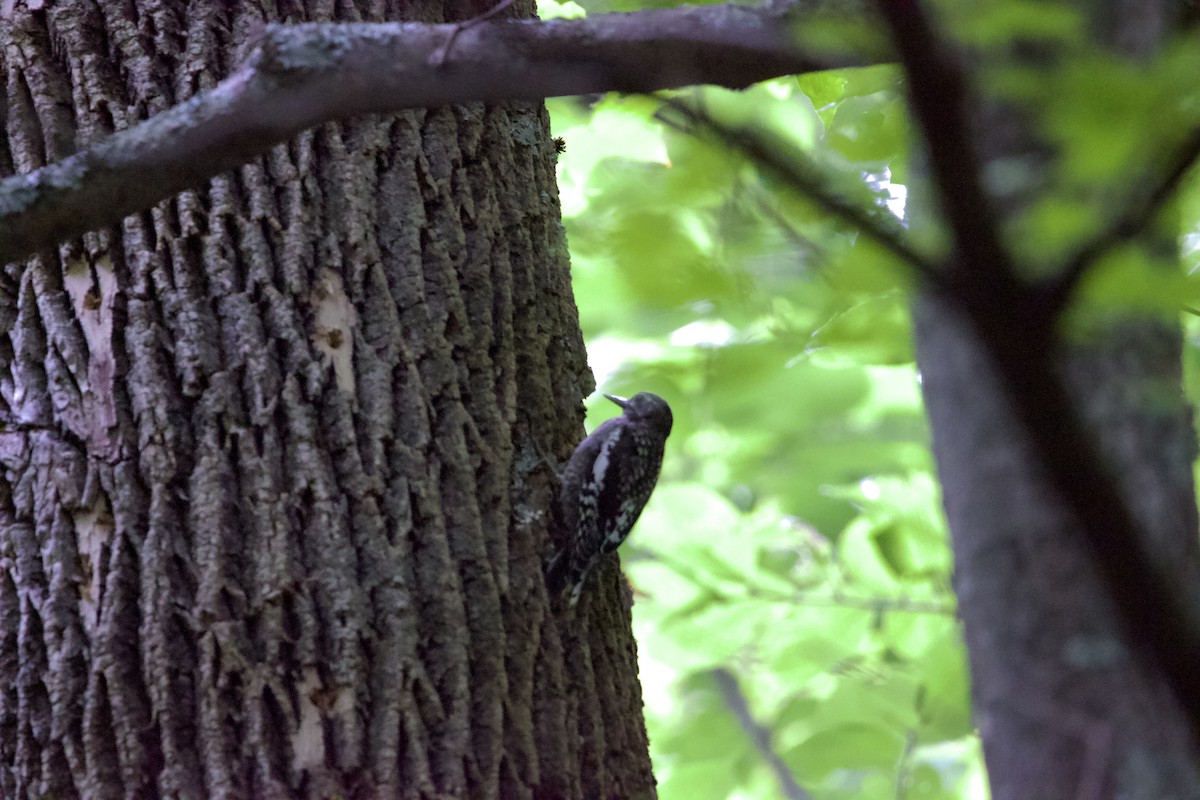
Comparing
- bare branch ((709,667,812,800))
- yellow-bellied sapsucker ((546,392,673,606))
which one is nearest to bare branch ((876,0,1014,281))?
yellow-bellied sapsucker ((546,392,673,606))

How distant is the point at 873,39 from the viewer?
88 centimetres

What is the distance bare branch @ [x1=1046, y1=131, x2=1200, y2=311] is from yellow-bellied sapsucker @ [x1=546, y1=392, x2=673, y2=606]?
1.58 metres

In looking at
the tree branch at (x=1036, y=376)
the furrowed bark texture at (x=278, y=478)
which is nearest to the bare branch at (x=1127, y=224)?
the tree branch at (x=1036, y=376)

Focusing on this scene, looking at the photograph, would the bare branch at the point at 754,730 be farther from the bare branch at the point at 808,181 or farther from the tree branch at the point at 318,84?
the bare branch at the point at 808,181

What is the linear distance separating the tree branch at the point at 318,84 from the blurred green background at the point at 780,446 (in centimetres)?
10

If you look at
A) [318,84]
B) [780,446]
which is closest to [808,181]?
[318,84]

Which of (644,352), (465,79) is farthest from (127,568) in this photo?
(644,352)

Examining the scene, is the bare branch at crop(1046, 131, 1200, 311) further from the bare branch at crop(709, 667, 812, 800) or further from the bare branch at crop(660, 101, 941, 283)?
the bare branch at crop(709, 667, 812, 800)

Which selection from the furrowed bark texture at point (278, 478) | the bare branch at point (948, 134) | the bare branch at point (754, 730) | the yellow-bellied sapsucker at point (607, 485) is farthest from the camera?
the bare branch at point (754, 730)

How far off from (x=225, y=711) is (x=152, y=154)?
929mm

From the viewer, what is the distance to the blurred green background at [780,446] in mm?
1385

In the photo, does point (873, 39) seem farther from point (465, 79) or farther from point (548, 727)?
point (548, 727)

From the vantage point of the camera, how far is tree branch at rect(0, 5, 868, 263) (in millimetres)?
1491

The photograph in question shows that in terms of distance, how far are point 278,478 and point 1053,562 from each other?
136 centimetres
